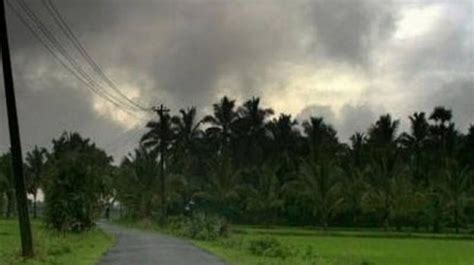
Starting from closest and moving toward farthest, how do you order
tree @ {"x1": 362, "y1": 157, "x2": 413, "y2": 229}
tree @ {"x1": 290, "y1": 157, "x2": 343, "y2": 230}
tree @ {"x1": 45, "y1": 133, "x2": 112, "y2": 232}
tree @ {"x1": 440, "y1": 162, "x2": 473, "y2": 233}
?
1. tree @ {"x1": 45, "y1": 133, "x2": 112, "y2": 232}
2. tree @ {"x1": 362, "y1": 157, "x2": 413, "y2": 229}
3. tree @ {"x1": 440, "y1": 162, "x2": 473, "y2": 233}
4. tree @ {"x1": 290, "y1": 157, "x2": 343, "y2": 230}

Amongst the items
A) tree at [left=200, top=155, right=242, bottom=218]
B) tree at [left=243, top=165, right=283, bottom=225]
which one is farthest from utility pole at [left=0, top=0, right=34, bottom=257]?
tree at [left=200, top=155, right=242, bottom=218]

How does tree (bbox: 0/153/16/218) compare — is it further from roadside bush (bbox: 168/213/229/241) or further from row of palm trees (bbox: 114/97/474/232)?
roadside bush (bbox: 168/213/229/241)

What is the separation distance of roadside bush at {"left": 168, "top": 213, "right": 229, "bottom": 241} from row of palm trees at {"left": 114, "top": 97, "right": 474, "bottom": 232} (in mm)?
14140

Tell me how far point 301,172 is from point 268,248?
1685 inches

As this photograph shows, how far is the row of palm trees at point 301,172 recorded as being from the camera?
73688 mm

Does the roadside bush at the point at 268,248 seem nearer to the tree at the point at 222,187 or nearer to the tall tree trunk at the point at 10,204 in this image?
the tree at the point at 222,187

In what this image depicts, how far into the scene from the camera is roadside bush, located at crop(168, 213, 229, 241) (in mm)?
48906

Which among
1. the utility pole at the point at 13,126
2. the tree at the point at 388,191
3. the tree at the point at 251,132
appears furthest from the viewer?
the tree at the point at 251,132

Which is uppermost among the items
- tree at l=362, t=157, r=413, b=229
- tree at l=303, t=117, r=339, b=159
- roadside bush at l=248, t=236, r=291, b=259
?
tree at l=303, t=117, r=339, b=159

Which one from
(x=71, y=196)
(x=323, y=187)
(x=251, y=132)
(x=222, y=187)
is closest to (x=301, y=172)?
(x=323, y=187)

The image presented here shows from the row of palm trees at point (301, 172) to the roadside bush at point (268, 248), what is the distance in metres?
34.5

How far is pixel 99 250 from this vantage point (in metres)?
31.9

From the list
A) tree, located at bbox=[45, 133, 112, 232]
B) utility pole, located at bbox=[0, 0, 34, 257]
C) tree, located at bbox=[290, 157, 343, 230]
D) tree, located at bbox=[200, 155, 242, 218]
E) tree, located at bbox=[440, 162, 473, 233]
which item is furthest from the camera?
tree, located at bbox=[200, 155, 242, 218]

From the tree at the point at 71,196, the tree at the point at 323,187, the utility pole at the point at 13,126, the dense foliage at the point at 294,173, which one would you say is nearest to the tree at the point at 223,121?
the dense foliage at the point at 294,173
